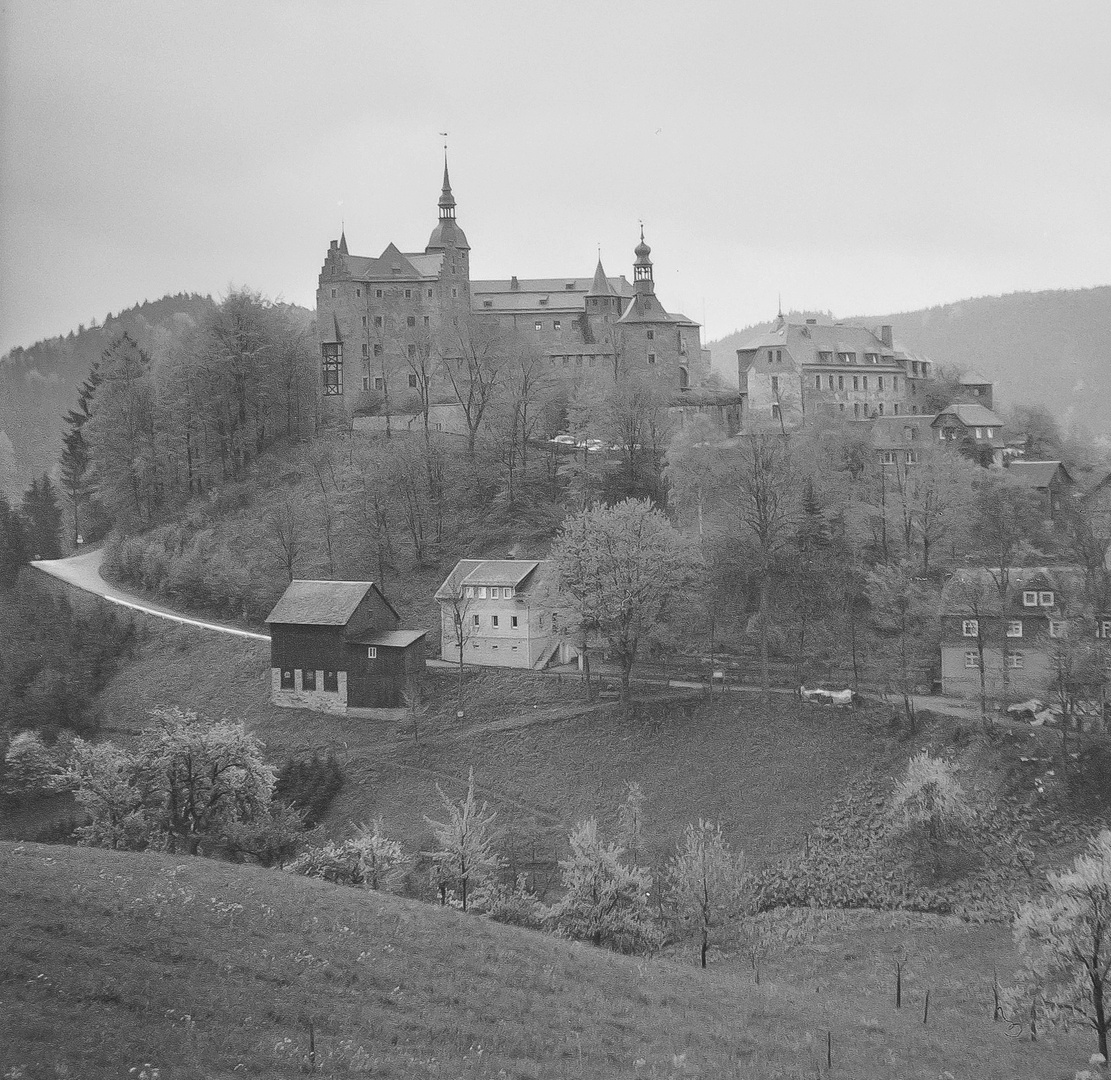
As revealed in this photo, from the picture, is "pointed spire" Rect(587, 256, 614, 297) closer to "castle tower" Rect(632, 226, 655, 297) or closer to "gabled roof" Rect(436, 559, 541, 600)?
"castle tower" Rect(632, 226, 655, 297)

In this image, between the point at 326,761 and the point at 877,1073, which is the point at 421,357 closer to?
the point at 326,761

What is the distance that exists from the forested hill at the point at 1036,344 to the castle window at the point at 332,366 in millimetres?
33392

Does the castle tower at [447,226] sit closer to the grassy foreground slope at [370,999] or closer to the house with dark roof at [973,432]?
the house with dark roof at [973,432]

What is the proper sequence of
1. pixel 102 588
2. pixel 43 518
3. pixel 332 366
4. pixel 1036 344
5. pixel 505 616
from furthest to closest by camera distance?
pixel 1036 344
pixel 332 366
pixel 43 518
pixel 102 588
pixel 505 616

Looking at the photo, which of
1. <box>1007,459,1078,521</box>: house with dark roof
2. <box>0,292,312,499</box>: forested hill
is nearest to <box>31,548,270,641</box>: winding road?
<box>0,292,312,499</box>: forested hill

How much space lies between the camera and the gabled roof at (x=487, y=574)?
46625 mm

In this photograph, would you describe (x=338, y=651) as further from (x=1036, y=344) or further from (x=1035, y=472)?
(x=1036, y=344)

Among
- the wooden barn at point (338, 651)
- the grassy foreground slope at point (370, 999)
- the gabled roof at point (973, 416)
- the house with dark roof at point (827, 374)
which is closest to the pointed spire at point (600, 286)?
the house with dark roof at point (827, 374)

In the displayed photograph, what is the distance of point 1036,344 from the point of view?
275 ft

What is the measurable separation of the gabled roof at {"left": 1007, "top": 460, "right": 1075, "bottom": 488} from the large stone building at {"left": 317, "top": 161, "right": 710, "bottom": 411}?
21.4 meters

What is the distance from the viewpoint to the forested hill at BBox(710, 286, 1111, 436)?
253 feet

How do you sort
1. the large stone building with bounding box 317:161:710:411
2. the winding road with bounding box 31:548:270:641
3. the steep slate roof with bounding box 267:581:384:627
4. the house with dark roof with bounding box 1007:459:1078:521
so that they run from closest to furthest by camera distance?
the steep slate roof with bounding box 267:581:384:627, the winding road with bounding box 31:548:270:641, the house with dark roof with bounding box 1007:459:1078:521, the large stone building with bounding box 317:161:710:411

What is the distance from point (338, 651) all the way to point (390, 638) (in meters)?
2.00

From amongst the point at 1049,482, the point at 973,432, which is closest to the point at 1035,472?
the point at 1049,482
